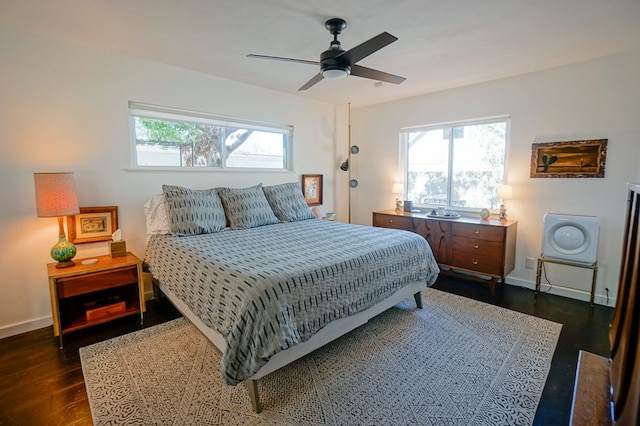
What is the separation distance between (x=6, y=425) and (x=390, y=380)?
6.96ft

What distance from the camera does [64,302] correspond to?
254 cm

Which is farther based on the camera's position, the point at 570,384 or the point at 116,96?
the point at 116,96

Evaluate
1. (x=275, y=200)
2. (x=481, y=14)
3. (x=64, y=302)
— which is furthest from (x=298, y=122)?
(x=64, y=302)

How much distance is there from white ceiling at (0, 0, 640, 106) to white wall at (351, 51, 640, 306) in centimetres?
23

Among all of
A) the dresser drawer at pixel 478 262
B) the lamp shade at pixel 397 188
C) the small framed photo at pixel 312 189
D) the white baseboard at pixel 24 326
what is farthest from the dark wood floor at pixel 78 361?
the small framed photo at pixel 312 189

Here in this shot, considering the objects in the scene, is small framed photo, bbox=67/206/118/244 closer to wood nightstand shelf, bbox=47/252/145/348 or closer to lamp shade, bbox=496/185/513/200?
wood nightstand shelf, bbox=47/252/145/348

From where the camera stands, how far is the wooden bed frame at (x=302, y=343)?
5.50 feet

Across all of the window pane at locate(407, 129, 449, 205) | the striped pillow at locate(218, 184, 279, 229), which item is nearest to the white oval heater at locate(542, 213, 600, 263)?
the window pane at locate(407, 129, 449, 205)

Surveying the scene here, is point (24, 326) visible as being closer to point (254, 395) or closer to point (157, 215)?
point (157, 215)

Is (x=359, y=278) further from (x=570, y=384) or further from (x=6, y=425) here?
(x=6, y=425)

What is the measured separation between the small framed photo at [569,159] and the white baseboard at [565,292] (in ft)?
3.98

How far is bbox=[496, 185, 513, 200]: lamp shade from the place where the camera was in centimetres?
341

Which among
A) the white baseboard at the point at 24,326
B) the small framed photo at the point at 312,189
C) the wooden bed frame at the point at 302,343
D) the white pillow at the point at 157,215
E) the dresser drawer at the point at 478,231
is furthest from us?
the small framed photo at the point at 312,189

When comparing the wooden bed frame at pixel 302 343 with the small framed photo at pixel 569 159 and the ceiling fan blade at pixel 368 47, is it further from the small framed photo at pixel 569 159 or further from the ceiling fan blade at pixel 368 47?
the small framed photo at pixel 569 159
